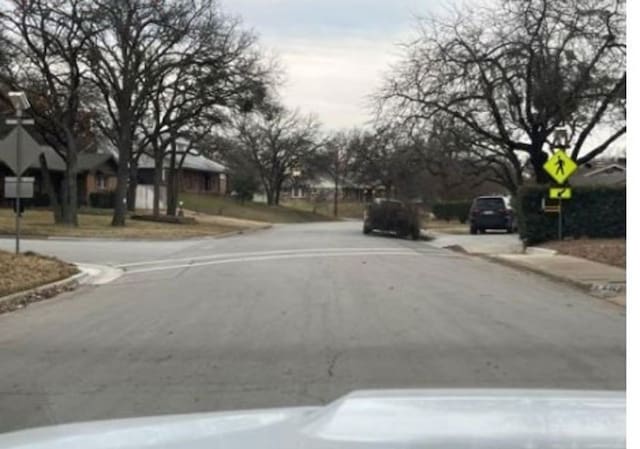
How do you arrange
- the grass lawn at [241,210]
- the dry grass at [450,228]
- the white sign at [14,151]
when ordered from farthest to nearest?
1. the grass lawn at [241,210]
2. the dry grass at [450,228]
3. the white sign at [14,151]

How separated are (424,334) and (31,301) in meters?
7.39

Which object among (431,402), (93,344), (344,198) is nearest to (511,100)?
(93,344)

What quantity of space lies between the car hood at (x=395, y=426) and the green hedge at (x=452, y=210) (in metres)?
63.4

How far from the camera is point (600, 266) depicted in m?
19.4

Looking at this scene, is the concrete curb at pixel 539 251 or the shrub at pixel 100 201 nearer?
the concrete curb at pixel 539 251

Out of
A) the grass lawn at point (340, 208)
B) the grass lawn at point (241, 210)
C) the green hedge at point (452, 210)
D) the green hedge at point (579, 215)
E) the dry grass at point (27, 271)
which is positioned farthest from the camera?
the grass lawn at point (340, 208)

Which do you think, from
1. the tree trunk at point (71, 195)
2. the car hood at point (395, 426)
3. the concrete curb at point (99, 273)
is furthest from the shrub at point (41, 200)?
the car hood at point (395, 426)

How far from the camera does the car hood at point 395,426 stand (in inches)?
90.0

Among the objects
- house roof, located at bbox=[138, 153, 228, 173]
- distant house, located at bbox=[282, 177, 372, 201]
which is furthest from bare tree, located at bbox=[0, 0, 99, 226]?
distant house, located at bbox=[282, 177, 372, 201]

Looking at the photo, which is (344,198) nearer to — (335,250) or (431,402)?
(335,250)

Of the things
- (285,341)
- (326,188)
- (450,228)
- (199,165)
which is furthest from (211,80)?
(326,188)

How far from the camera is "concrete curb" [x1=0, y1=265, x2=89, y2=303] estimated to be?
544 inches

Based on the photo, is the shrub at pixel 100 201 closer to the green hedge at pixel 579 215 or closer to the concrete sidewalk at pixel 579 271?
the green hedge at pixel 579 215

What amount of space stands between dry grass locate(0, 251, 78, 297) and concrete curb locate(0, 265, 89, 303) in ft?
0.33
